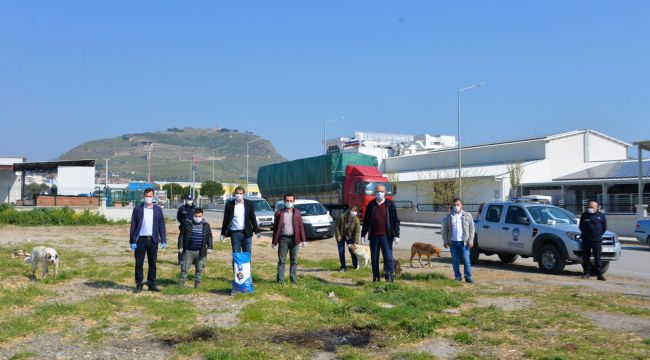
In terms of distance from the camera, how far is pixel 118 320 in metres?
8.76

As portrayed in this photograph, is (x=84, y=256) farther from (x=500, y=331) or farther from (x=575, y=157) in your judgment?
(x=575, y=157)

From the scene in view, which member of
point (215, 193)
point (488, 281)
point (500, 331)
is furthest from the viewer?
point (215, 193)

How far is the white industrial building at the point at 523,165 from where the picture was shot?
163ft

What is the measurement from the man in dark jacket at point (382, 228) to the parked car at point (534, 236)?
4936mm

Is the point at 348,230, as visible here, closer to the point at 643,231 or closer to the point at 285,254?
the point at 285,254

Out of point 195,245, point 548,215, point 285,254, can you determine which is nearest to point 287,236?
point 285,254

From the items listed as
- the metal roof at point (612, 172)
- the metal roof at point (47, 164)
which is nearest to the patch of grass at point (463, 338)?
the metal roof at point (612, 172)

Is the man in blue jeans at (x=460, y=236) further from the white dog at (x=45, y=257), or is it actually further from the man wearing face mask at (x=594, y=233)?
the white dog at (x=45, y=257)

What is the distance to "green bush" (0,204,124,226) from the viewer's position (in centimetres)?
3189

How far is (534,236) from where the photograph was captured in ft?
50.0

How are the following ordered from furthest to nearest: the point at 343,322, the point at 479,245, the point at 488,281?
the point at 479,245, the point at 488,281, the point at 343,322

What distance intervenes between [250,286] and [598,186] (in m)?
43.0

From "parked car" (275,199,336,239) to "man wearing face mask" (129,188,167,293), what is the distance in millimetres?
14531

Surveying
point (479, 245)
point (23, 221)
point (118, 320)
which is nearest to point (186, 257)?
point (118, 320)
